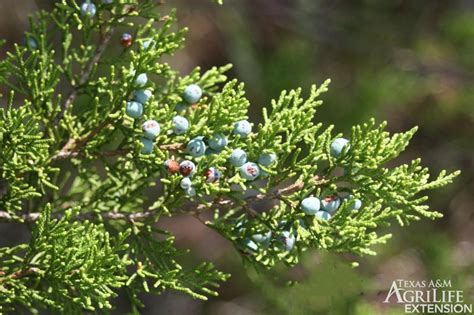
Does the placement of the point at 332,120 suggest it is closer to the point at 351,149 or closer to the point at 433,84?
the point at 433,84

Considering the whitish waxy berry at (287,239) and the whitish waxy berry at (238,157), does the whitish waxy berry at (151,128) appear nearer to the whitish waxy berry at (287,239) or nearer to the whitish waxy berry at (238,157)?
the whitish waxy berry at (238,157)

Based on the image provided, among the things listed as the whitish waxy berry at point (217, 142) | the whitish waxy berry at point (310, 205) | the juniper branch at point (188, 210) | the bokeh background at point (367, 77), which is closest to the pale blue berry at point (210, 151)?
the whitish waxy berry at point (217, 142)

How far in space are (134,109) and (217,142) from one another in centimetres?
19

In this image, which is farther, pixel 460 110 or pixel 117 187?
pixel 460 110

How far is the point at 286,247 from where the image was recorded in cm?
139

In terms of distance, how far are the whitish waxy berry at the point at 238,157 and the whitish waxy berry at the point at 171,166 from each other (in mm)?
119

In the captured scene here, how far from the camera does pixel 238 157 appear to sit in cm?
134

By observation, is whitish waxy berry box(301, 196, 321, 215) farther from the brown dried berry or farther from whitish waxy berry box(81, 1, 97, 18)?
whitish waxy berry box(81, 1, 97, 18)

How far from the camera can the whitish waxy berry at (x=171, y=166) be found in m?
1.36

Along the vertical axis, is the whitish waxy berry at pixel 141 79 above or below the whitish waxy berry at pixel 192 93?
below

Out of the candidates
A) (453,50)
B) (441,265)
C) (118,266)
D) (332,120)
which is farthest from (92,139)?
(453,50)

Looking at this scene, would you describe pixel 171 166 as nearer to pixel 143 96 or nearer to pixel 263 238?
pixel 143 96

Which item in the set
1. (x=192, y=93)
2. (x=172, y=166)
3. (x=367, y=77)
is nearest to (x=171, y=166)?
(x=172, y=166)

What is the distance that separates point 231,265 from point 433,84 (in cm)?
169
